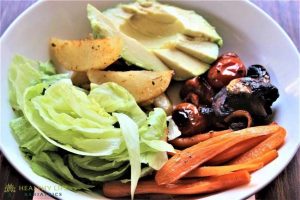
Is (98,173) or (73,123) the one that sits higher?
(73,123)

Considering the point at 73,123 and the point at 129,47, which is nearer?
the point at 73,123

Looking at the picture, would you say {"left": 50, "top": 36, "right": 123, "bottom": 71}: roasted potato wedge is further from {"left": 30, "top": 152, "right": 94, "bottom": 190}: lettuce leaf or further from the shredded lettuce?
{"left": 30, "top": 152, "right": 94, "bottom": 190}: lettuce leaf

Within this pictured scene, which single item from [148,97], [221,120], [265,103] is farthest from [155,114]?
[265,103]

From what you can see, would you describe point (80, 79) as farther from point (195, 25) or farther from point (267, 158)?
point (267, 158)

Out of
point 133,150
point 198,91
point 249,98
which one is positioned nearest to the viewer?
point 133,150

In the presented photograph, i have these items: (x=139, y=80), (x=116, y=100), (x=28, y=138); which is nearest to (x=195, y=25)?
(x=139, y=80)
